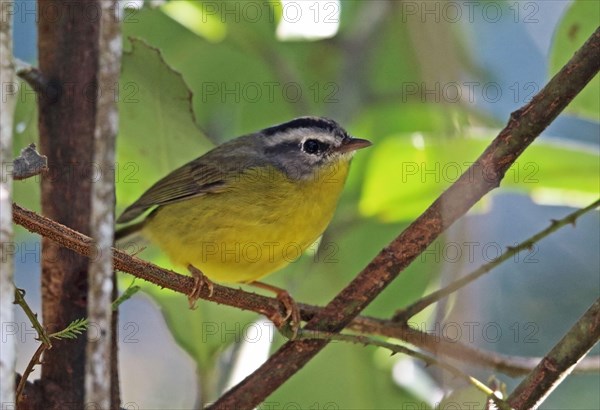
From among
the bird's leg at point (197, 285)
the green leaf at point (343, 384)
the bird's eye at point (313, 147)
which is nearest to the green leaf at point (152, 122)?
the bird's leg at point (197, 285)

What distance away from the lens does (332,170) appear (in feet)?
12.9

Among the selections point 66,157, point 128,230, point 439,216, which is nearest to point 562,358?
point 439,216

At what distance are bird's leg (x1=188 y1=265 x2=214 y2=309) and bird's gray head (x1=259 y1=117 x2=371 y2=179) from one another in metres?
0.59

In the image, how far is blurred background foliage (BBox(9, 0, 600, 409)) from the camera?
3174 millimetres

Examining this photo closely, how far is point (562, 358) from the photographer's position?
6.93 ft

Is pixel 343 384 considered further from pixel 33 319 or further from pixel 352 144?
pixel 33 319

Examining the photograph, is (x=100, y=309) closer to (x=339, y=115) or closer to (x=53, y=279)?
(x=53, y=279)

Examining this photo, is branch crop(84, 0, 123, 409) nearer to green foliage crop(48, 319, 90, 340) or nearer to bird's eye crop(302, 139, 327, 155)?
green foliage crop(48, 319, 90, 340)

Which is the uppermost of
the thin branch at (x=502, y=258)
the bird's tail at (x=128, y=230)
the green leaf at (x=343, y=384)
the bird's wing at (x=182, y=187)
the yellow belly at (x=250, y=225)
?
the bird's wing at (x=182, y=187)

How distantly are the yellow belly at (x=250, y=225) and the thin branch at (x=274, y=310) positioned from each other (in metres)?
0.69

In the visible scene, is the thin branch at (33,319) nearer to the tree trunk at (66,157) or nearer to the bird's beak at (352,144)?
the tree trunk at (66,157)

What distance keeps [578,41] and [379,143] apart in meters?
0.91

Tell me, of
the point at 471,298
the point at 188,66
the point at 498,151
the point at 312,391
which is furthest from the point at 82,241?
the point at 188,66

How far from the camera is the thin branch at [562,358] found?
208 cm
